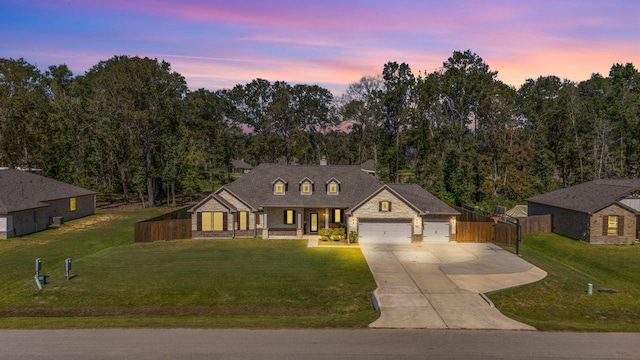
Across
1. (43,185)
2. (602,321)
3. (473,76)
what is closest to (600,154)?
(473,76)

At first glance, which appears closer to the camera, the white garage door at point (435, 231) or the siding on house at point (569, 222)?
the white garage door at point (435, 231)

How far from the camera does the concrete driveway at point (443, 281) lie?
16766mm

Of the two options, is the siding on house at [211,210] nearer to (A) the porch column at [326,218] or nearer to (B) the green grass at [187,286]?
(B) the green grass at [187,286]

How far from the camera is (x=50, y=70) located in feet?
280

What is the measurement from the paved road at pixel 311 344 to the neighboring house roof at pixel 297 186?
21.0 metres

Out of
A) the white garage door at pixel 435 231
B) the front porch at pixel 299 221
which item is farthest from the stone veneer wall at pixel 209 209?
the white garage door at pixel 435 231

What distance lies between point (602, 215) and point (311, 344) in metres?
31.6

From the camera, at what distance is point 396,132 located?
6856 cm

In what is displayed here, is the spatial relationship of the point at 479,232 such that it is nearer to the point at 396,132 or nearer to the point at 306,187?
the point at 306,187

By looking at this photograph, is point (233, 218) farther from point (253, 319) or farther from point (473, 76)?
point (473, 76)

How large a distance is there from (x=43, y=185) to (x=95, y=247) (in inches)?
721

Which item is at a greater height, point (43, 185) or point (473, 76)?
point (473, 76)

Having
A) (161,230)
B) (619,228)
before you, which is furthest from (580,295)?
(161,230)

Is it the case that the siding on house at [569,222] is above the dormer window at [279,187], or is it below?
below
